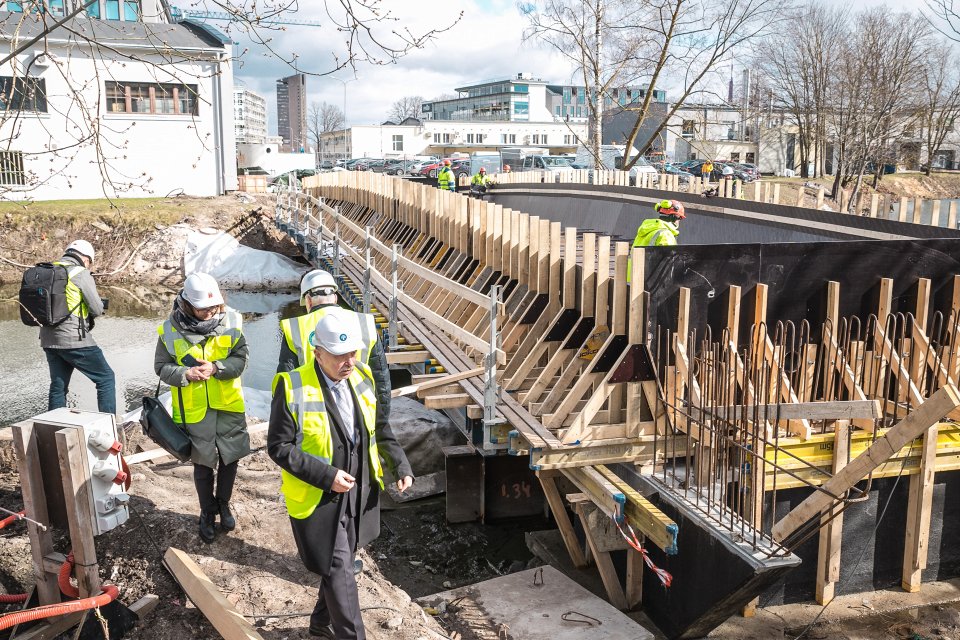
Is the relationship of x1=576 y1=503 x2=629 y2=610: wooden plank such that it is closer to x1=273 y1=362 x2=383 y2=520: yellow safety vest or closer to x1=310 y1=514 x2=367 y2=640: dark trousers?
x1=310 y1=514 x2=367 y2=640: dark trousers

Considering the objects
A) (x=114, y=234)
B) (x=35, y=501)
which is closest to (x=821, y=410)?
(x=35, y=501)

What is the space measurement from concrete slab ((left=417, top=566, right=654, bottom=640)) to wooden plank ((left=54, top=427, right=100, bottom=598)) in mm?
2719

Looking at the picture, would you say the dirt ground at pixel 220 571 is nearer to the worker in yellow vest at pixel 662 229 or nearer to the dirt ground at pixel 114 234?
the worker in yellow vest at pixel 662 229

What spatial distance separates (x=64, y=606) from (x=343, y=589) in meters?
1.49

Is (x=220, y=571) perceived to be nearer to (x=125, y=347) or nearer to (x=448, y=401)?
(x=448, y=401)

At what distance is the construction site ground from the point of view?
17.3ft

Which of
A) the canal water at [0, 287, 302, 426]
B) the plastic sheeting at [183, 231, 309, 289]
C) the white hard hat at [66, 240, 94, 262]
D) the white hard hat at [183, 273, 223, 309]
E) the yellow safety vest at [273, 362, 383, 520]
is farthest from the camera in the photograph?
the plastic sheeting at [183, 231, 309, 289]

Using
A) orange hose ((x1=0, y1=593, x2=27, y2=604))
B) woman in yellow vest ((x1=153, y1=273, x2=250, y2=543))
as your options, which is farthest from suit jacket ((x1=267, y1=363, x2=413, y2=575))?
orange hose ((x1=0, y1=593, x2=27, y2=604))

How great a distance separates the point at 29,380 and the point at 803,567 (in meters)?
13.2

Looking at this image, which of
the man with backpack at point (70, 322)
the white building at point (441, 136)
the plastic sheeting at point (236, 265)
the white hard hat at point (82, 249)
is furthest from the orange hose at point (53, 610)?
the white building at point (441, 136)

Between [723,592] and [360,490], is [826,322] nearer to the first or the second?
[723,592]

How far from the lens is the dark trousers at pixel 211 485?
224 inches

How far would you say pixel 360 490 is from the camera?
446 cm

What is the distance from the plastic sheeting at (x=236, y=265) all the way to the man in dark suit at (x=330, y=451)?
21519 millimetres
